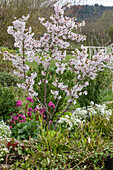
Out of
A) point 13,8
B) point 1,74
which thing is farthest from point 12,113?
point 13,8

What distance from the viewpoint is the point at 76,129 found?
10.2 feet

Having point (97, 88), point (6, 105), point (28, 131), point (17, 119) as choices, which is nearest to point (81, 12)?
point (97, 88)

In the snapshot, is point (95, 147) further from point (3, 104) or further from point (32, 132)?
point (3, 104)

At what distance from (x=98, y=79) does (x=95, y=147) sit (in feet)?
6.91

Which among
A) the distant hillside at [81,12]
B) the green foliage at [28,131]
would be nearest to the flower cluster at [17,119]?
the green foliage at [28,131]

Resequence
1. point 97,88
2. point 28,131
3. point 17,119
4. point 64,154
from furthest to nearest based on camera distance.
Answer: point 97,88, point 17,119, point 28,131, point 64,154

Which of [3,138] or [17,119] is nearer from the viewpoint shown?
[3,138]

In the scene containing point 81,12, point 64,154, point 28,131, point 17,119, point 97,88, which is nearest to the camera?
point 64,154

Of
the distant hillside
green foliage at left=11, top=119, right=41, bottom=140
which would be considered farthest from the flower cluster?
the distant hillside

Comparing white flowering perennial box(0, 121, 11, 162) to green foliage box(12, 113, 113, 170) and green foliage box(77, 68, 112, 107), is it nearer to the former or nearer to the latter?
green foliage box(12, 113, 113, 170)

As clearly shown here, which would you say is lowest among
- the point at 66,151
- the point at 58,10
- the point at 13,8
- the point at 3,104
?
the point at 66,151

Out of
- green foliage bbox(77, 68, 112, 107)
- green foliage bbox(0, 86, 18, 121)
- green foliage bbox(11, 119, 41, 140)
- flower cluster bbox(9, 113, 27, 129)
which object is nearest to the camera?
green foliage bbox(11, 119, 41, 140)

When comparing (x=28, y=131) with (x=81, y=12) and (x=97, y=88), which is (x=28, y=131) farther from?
(x=81, y=12)

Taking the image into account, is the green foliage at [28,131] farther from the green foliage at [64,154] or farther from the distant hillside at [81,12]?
the distant hillside at [81,12]
